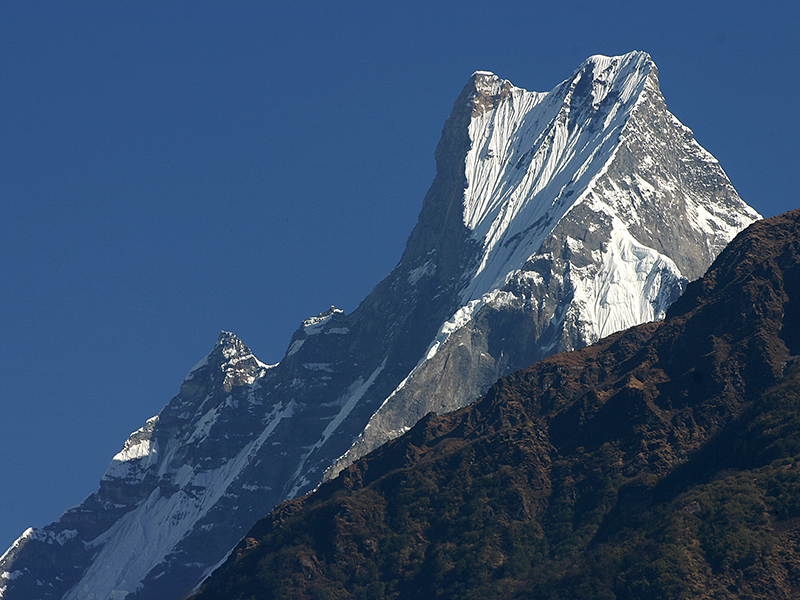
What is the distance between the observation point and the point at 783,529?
156000mm

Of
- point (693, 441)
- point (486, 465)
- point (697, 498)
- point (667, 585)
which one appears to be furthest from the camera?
point (486, 465)

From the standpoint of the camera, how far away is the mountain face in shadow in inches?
6388

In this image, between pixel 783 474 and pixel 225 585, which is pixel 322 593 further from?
pixel 783 474

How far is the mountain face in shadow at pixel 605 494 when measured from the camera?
162 metres

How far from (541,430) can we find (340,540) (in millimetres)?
27469

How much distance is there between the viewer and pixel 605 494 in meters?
182

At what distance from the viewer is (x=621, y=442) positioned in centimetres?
18862

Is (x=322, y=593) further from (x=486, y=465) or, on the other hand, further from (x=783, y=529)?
(x=783, y=529)

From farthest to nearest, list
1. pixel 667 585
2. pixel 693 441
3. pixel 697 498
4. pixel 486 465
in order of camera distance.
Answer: pixel 486 465
pixel 693 441
pixel 697 498
pixel 667 585

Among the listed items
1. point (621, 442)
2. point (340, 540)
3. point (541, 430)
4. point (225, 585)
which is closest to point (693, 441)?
point (621, 442)

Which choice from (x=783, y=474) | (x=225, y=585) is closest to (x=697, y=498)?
(x=783, y=474)

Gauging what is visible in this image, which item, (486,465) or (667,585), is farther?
(486,465)

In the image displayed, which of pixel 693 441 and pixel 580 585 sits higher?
pixel 693 441

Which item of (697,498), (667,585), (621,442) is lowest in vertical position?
(667,585)
